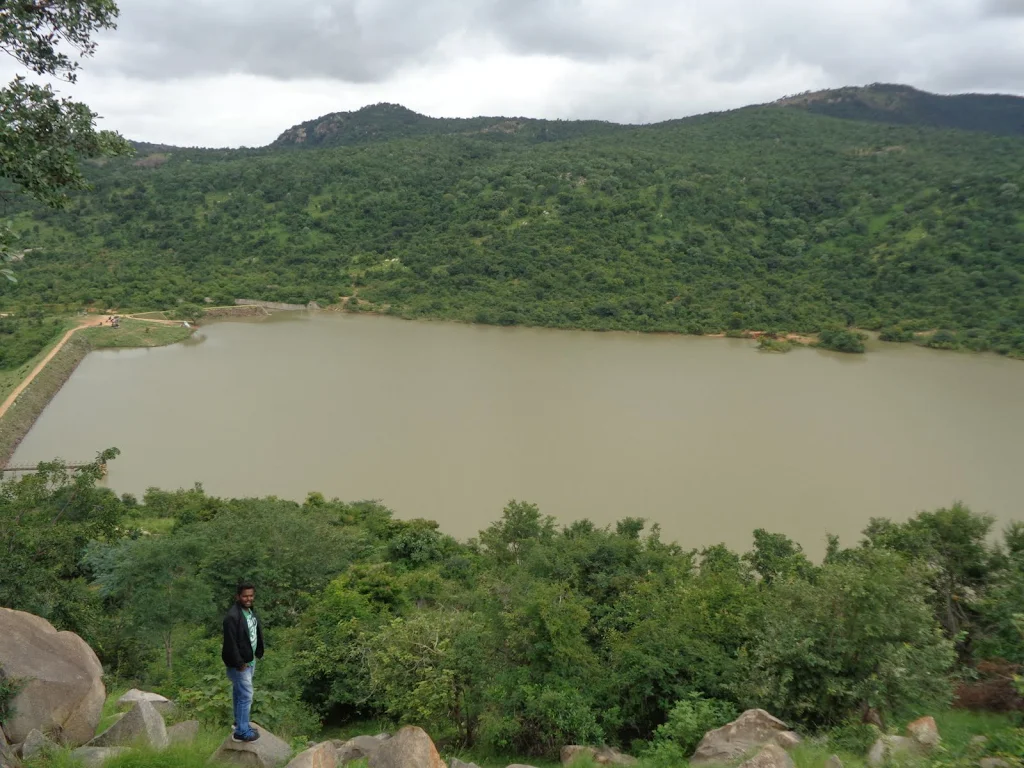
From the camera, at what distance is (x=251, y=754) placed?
4023 millimetres

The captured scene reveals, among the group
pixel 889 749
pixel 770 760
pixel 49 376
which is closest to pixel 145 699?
pixel 770 760

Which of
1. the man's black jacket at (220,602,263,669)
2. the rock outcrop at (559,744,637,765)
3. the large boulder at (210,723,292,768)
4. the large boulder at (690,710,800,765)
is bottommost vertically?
the rock outcrop at (559,744,637,765)

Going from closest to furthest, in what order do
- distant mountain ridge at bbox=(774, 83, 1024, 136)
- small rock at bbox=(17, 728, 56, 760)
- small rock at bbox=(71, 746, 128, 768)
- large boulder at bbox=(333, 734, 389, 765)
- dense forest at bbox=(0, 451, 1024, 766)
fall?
small rock at bbox=(71, 746, 128, 768)
small rock at bbox=(17, 728, 56, 760)
large boulder at bbox=(333, 734, 389, 765)
dense forest at bbox=(0, 451, 1024, 766)
distant mountain ridge at bbox=(774, 83, 1024, 136)

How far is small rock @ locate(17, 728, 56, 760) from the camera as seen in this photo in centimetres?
379

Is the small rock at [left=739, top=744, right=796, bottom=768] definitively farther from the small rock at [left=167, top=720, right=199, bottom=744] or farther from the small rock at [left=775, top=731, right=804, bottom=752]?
the small rock at [left=167, top=720, right=199, bottom=744]

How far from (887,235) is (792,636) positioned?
4621cm

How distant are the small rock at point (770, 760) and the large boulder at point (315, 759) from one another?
270 cm

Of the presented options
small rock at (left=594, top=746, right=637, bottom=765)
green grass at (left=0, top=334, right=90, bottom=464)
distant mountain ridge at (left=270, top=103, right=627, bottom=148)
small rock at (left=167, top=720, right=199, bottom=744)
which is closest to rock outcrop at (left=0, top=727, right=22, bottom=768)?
small rock at (left=167, top=720, right=199, bottom=744)

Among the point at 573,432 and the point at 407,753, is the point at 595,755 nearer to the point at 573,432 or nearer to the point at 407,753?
the point at 407,753

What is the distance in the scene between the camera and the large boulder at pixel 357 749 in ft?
15.5

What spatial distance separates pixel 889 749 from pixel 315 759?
3994 mm

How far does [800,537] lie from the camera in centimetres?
1391

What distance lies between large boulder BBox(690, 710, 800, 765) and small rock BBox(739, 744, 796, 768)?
16.2 inches

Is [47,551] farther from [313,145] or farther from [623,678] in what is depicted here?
[313,145]
